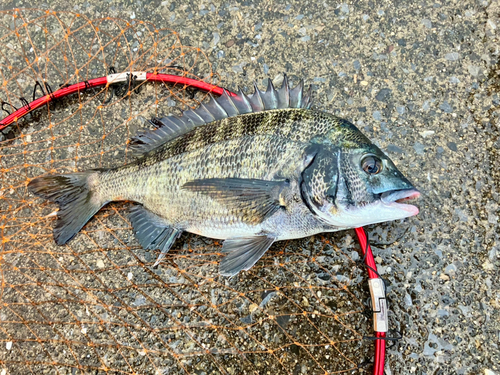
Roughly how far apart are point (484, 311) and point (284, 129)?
169 centimetres

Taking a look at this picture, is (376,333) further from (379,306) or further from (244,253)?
(244,253)

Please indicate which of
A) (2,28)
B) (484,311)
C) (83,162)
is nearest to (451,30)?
(484,311)

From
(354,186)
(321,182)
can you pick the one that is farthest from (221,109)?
(354,186)

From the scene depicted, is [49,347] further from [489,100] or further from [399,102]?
[489,100]

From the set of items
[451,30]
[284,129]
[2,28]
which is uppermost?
[2,28]

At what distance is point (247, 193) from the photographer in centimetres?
192

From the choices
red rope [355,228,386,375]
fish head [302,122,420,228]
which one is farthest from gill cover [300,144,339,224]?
red rope [355,228,386,375]

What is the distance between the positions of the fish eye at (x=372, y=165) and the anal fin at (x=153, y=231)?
3.95ft

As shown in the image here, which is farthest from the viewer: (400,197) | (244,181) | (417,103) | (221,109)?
(417,103)

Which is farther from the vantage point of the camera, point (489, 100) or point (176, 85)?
point (176, 85)

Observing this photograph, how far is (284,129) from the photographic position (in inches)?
76.9

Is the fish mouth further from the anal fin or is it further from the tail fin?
the tail fin

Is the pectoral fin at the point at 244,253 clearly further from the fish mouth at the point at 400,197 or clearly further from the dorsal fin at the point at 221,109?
the dorsal fin at the point at 221,109

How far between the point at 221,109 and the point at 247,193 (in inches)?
25.0
